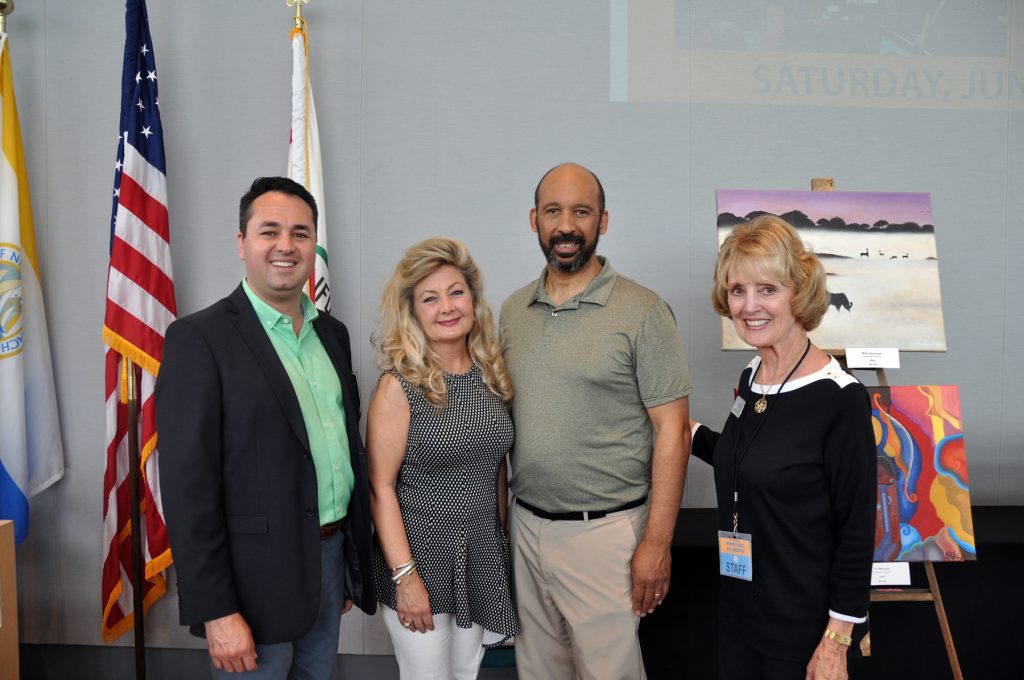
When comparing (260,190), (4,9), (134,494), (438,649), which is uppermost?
(4,9)

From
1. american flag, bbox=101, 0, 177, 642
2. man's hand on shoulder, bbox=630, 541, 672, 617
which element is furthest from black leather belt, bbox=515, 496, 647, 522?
american flag, bbox=101, 0, 177, 642

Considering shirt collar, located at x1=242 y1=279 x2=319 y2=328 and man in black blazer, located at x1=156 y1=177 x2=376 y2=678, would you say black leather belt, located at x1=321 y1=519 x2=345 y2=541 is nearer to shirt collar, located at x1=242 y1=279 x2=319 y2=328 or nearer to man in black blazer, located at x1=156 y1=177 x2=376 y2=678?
man in black blazer, located at x1=156 y1=177 x2=376 y2=678

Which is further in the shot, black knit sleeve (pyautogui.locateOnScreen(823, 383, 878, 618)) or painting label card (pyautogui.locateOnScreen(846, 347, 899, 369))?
painting label card (pyautogui.locateOnScreen(846, 347, 899, 369))

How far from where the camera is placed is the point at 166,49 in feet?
9.52

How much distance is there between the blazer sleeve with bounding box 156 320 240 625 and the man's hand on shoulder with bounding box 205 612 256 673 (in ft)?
0.11

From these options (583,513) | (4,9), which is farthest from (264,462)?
(4,9)

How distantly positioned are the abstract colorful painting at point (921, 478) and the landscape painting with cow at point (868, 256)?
31 cm

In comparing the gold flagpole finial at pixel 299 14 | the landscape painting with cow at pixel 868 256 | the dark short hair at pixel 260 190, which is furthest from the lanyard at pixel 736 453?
the gold flagpole finial at pixel 299 14

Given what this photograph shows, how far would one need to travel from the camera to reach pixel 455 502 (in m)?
1.75

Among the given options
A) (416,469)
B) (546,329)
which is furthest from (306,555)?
(546,329)

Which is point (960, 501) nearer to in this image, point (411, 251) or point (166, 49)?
point (411, 251)

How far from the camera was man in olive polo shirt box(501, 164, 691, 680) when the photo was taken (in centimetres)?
187

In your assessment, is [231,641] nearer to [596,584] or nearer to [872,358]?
[596,584]

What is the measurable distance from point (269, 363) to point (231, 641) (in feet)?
2.09
